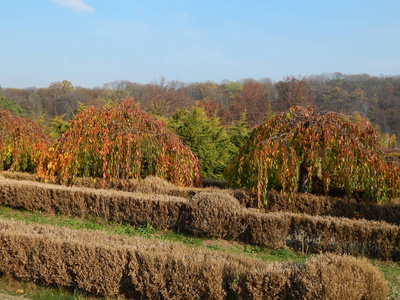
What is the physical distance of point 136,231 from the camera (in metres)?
6.82

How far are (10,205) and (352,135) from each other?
7624 millimetres

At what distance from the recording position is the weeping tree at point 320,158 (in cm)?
695

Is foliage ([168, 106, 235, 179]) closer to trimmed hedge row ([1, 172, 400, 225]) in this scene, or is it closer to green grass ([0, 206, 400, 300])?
trimmed hedge row ([1, 172, 400, 225])

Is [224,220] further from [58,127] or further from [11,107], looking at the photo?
[11,107]

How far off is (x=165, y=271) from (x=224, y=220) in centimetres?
268

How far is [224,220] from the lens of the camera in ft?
20.9

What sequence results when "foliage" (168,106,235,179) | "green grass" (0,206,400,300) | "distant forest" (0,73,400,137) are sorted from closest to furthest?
"green grass" (0,206,400,300) < "foliage" (168,106,235,179) < "distant forest" (0,73,400,137)

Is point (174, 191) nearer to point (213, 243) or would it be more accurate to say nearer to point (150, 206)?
point (150, 206)

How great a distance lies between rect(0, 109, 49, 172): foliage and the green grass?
3.19m

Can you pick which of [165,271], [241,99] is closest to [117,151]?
[165,271]

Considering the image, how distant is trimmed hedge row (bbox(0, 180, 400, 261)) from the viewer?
220 inches

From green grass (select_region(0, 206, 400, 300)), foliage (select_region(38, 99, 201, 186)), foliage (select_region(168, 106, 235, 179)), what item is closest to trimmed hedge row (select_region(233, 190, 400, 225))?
green grass (select_region(0, 206, 400, 300))

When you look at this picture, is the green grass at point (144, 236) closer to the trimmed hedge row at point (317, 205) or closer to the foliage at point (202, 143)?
the trimmed hedge row at point (317, 205)

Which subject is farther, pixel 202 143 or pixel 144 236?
pixel 202 143
